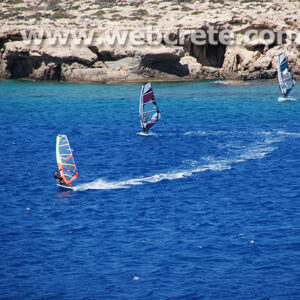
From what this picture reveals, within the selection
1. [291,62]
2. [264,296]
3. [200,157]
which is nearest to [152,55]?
[291,62]

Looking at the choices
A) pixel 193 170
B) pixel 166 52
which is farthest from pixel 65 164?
pixel 166 52

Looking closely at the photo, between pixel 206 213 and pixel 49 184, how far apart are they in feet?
44.4

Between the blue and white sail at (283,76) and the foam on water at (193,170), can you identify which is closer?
the foam on water at (193,170)

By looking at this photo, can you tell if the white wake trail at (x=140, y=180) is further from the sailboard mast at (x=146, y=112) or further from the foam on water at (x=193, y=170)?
the sailboard mast at (x=146, y=112)

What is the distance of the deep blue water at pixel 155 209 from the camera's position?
29.6 metres

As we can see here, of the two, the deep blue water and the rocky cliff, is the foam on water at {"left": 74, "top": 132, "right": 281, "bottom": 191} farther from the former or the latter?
the rocky cliff

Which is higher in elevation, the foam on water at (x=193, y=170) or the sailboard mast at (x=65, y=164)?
the sailboard mast at (x=65, y=164)

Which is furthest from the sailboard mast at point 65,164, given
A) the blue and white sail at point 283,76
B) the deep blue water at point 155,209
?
the blue and white sail at point 283,76

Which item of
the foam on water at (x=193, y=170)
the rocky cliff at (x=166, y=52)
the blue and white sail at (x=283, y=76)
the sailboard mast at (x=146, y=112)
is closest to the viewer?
the foam on water at (x=193, y=170)

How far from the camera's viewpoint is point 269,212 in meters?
38.2

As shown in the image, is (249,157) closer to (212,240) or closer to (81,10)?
(212,240)

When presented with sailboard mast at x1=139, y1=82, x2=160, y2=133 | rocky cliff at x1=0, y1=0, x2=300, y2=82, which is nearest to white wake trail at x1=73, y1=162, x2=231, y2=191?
sailboard mast at x1=139, y1=82, x2=160, y2=133

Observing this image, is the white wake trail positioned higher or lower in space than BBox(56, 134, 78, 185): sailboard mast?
lower

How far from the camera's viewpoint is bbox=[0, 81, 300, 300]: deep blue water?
2961cm
